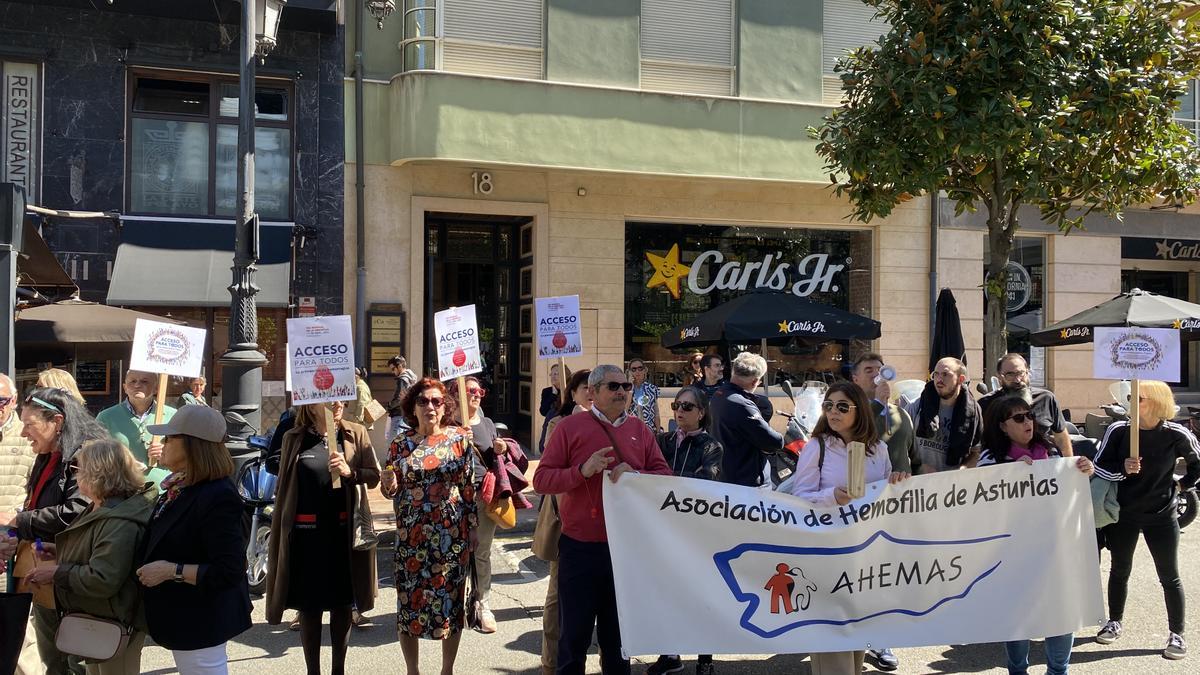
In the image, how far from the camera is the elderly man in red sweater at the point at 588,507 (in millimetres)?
4758

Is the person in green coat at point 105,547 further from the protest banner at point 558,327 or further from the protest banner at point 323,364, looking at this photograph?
the protest banner at point 558,327

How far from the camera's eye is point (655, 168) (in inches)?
573

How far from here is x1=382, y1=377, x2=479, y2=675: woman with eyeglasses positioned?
5.22 m

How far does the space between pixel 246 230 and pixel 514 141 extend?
5.61 m

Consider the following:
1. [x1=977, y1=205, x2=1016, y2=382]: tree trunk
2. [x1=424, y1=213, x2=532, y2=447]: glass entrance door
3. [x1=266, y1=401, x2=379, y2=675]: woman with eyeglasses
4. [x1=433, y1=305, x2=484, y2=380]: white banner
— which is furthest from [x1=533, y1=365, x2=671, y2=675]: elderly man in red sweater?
[x1=424, y1=213, x2=532, y2=447]: glass entrance door

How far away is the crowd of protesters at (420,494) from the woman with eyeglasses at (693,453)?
1 centimetres

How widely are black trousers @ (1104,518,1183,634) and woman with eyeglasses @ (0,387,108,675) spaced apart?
6338 millimetres

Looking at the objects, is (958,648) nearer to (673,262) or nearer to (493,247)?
(673,262)

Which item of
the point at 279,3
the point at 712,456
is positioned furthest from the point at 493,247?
the point at 712,456

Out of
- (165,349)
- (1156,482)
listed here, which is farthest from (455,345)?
(1156,482)

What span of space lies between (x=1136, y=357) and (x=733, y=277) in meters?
10.1

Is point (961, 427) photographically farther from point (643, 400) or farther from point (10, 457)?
point (10, 457)

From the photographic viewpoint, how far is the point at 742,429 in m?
6.22

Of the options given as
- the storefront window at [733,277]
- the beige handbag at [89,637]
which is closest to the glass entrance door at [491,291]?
the storefront window at [733,277]
